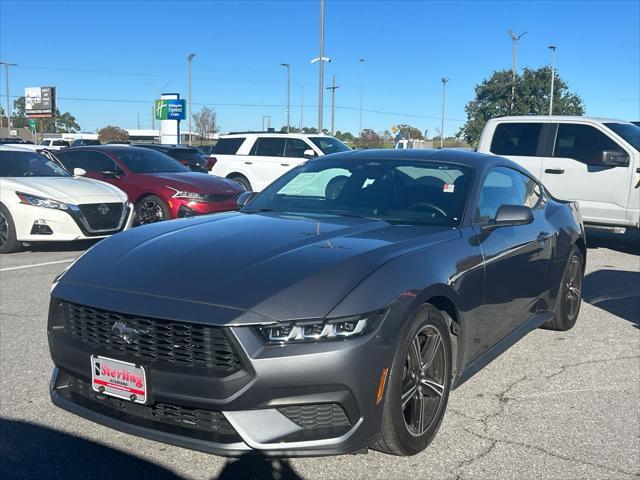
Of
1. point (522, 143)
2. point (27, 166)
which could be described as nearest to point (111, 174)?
point (27, 166)

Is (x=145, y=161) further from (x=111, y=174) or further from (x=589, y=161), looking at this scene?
(x=589, y=161)

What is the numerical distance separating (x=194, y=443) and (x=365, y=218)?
77.5 inches

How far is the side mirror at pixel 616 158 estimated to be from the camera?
9766mm

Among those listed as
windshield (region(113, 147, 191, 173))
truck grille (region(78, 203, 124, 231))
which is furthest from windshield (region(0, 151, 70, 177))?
windshield (region(113, 147, 191, 173))

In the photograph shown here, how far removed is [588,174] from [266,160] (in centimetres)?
862

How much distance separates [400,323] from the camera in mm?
3045

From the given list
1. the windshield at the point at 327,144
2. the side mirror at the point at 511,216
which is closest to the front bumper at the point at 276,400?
the side mirror at the point at 511,216

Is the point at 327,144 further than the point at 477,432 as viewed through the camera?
Yes

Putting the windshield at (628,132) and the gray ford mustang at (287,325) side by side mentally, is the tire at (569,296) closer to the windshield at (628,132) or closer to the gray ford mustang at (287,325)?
the gray ford mustang at (287,325)

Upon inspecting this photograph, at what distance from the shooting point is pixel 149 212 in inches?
450

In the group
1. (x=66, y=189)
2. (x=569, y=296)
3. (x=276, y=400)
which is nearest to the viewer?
(x=276, y=400)

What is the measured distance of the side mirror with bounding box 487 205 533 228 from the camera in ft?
14.1

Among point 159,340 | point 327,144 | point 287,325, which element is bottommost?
point 159,340

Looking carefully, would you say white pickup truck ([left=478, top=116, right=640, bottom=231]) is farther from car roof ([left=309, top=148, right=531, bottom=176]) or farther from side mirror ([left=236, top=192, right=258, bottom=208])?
side mirror ([left=236, top=192, right=258, bottom=208])
